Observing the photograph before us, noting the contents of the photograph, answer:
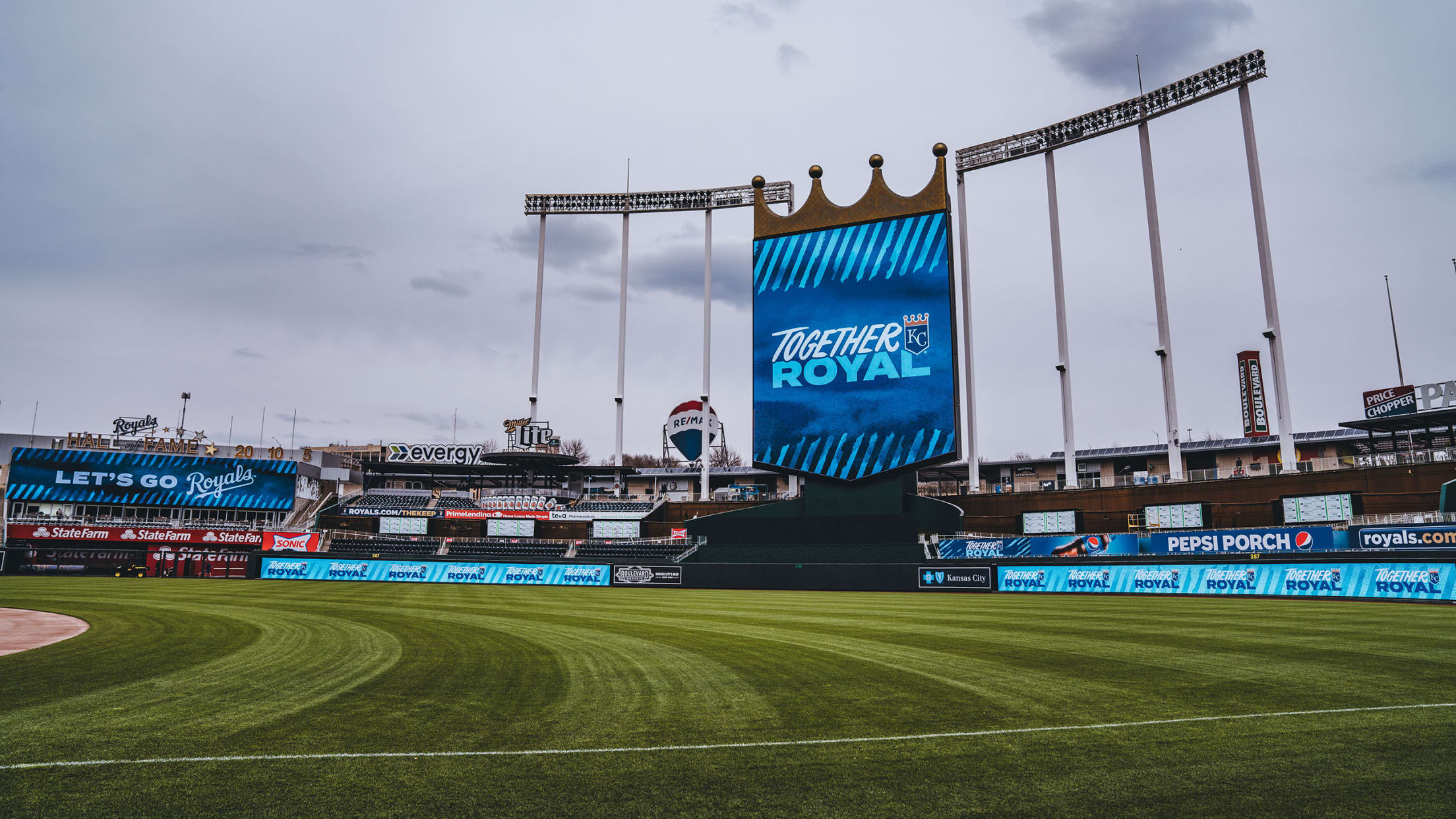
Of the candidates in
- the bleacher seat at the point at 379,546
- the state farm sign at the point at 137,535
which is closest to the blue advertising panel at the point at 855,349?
the bleacher seat at the point at 379,546

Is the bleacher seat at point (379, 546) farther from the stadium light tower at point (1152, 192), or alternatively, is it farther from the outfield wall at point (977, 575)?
the stadium light tower at point (1152, 192)

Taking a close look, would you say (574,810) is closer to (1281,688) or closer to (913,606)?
(1281,688)

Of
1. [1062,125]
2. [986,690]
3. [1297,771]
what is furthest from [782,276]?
[1297,771]

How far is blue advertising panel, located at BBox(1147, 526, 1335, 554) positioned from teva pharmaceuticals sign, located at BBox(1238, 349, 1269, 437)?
19579 millimetres

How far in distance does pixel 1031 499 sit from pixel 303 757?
1885 inches

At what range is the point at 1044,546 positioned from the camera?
124 feet

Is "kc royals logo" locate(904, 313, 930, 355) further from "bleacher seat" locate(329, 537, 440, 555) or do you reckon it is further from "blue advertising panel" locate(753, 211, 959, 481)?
"bleacher seat" locate(329, 537, 440, 555)

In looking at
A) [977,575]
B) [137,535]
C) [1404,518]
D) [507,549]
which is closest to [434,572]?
[507,549]

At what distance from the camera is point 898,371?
130 ft

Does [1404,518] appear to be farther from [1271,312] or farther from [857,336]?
[857,336]

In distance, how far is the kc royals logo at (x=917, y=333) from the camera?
39375mm

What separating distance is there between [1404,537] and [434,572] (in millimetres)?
41778

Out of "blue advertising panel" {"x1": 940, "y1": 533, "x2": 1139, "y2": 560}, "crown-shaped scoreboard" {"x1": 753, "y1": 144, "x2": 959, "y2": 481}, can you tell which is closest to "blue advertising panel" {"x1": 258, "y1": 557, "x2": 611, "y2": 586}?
"crown-shaped scoreboard" {"x1": 753, "y1": 144, "x2": 959, "y2": 481}

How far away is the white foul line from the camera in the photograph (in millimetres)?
6066
